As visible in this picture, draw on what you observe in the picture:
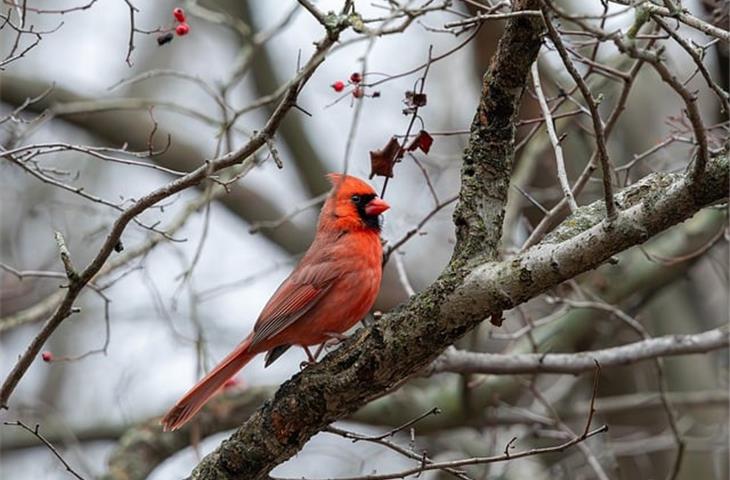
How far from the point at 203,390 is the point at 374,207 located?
1006 millimetres

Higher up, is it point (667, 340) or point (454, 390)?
point (454, 390)

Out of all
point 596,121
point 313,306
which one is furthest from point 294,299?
point 596,121

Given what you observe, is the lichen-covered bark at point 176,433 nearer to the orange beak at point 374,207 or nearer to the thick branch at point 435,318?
the orange beak at point 374,207

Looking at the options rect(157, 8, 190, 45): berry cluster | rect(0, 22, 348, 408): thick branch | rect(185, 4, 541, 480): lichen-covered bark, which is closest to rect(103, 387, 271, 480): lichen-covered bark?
rect(185, 4, 541, 480): lichen-covered bark

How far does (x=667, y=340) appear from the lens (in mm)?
3938

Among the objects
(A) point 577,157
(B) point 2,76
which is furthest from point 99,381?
(A) point 577,157

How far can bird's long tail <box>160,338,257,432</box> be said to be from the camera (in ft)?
12.1

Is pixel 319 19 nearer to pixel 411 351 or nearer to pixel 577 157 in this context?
pixel 411 351

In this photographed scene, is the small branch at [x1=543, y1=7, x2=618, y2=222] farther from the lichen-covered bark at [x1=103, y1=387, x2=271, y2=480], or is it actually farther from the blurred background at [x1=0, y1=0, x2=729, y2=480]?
the lichen-covered bark at [x1=103, y1=387, x2=271, y2=480]

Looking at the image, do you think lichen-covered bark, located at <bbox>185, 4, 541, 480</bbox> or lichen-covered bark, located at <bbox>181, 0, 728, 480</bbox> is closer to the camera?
lichen-covered bark, located at <bbox>181, 0, 728, 480</bbox>

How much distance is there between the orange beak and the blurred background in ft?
0.80

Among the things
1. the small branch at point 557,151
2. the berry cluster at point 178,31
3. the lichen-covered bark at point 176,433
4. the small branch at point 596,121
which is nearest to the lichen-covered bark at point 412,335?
the small branch at point 557,151

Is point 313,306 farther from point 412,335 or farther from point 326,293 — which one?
point 412,335

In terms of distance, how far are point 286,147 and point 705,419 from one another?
11.1 feet
